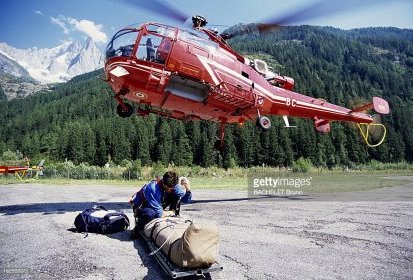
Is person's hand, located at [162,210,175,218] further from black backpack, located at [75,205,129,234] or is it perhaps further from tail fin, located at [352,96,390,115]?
tail fin, located at [352,96,390,115]

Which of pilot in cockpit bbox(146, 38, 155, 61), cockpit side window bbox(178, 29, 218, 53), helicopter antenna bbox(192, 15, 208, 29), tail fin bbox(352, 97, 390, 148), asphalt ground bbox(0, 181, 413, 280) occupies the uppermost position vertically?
helicopter antenna bbox(192, 15, 208, 29)

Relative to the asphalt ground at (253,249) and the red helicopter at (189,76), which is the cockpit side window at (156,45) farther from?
the asphalt ground at (253,249)

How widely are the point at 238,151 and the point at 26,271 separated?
318 ft

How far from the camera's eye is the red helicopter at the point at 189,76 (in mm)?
13000

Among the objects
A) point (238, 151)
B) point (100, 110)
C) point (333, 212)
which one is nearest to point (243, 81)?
point (333, 212)

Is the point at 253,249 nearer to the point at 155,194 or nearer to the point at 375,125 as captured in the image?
the point at 155,194

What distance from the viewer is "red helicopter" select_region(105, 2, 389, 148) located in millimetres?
13000

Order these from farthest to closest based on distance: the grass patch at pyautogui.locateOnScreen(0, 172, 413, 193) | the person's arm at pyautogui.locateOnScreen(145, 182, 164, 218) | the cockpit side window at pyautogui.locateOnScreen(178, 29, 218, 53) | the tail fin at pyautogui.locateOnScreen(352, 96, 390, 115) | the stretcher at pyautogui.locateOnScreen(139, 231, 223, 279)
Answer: the grass patch at pyautogui.locateOnScreen(0, 172, 413, 193) < the tail fin at pyautogui.locateOnScreen(352, 96, 390, 115) < the cockpit side window at pyautogui.locateOnScreen(178, 29, 218, 53) < the person's arm at pyautogui.locateOnScreen(145, 182, 164, 218) < the stretcher at pyautogui.locateOnScreen(139, 231, 223, 279)

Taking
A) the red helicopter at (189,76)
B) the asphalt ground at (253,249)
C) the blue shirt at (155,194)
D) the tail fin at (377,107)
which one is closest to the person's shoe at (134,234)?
the asphalt ground at (253,249)
